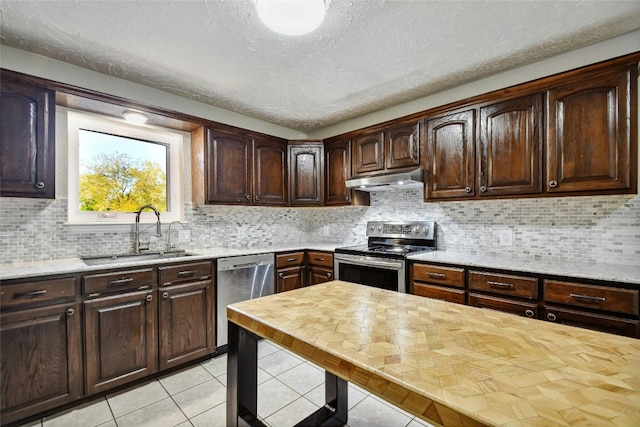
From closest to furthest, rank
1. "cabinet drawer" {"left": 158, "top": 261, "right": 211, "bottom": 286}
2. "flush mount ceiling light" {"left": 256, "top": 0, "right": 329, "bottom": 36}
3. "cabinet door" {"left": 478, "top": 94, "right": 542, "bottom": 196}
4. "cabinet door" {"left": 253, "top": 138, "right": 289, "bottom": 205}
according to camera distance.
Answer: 1. "flush mount ceiling light" {"left": 256, "top": 0, "right": 329, "bottom": 36}
2. "cabinet door" {"left": 478, "top": 94, "right": 542, "bottom": 196}
3. "cabinet drawer" {"left": 158, "top": 261, "right": 211, "bottom": 286}
4. "cabinet door" {"left": 253, "top": 138, "right": 289, "bottom": 205}

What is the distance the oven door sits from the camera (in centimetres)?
261

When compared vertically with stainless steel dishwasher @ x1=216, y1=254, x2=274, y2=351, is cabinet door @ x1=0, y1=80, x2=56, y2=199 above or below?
above

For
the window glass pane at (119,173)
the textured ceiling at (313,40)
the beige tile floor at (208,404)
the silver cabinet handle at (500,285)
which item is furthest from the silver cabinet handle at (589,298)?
the window glass pane at (119,173)

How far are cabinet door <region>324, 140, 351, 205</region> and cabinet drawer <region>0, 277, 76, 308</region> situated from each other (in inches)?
97.8

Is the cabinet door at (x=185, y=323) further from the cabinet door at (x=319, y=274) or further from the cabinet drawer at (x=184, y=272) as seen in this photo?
the cabinet door at (x=319, y=274)

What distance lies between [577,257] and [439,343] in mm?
2102

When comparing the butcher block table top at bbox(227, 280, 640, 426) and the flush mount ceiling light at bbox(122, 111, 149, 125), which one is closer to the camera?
the butcher block table top at bbox(227, 280, 640, 426)

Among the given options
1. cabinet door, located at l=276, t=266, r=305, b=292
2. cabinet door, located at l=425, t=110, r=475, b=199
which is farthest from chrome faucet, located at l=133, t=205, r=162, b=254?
cabinet door, located at l=425, t=110, r=475, b=199

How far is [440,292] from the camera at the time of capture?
238cm

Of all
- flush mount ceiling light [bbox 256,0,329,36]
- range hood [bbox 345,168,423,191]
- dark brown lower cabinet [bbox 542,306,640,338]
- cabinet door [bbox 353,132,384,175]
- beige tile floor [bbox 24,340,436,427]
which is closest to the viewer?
flush mount ceiling light [bbox 256,0,329,36]

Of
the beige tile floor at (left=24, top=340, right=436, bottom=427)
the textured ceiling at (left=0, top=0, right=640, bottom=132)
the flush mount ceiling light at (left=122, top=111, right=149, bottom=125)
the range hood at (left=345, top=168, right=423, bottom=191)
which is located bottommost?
the beige tile floor at (left=24, top=340, right=436, bottom=427)

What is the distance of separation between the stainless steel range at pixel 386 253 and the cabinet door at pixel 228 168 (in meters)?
1.22

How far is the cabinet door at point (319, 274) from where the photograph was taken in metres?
3.21

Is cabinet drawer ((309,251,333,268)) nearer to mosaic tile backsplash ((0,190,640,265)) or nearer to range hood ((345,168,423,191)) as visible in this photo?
mosaic tile backsplash ((0,190,640,265))
